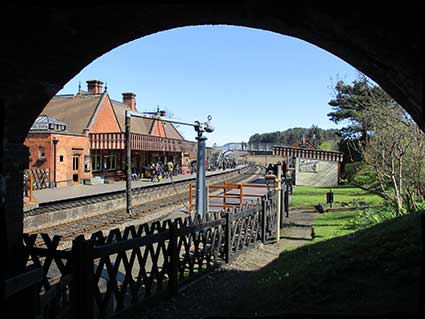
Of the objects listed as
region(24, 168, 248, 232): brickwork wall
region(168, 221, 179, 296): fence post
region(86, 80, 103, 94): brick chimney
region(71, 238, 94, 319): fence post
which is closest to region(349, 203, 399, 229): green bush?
region(24, 168, 248, 232): brickwork wall

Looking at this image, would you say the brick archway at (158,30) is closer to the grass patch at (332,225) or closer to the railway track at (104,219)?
the grass patch at (332,225)

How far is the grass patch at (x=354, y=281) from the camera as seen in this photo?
4.66m

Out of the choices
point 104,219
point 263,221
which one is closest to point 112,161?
point 104,219

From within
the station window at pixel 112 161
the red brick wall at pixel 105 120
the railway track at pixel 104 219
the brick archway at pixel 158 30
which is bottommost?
the railway track at pixel 104 219

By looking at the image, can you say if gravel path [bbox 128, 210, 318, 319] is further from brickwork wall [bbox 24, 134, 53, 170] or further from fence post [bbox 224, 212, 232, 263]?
brickwork wall [bbox 24, 134, 53, 170]

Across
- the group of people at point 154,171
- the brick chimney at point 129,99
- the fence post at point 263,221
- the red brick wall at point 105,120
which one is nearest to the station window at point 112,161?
the group of people at point 154,171

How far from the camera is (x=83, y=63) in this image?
437 centimetres

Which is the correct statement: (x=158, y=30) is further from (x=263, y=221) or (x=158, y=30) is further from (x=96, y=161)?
(x=96, y=161)

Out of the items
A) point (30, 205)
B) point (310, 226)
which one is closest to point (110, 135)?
point (30, 205)

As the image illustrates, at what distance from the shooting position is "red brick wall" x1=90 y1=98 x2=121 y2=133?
35281mm

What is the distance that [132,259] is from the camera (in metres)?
6.10

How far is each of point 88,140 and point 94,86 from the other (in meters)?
11.6

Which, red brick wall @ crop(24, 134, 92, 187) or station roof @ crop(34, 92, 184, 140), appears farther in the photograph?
station roof @ crop(34, 92, 184, 140)

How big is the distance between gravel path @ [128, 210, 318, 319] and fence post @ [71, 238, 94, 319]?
1214 mm
